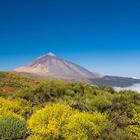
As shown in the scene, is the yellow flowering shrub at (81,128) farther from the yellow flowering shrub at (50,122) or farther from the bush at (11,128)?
the bush at (11,128)

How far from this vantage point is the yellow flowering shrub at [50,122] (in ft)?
121

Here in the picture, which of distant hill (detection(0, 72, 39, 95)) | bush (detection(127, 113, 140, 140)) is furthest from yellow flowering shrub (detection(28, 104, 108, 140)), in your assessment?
distant hill (detection(0, 72, 39, 95))

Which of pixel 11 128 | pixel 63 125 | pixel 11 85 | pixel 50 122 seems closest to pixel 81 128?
pixel 63 125

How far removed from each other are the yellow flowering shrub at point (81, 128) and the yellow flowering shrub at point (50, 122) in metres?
0.85

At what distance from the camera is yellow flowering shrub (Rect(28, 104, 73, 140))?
1449 inches

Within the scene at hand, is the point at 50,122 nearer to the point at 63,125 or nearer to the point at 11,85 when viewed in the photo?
the point at 63,125

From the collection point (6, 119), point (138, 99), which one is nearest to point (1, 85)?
point (138, 99)

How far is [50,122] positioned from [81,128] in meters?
3.16

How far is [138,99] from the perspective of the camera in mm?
59000

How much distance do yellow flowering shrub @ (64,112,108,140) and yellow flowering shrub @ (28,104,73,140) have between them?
845mm

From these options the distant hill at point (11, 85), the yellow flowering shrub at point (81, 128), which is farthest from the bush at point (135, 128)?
the distant hill at point (11, 85)

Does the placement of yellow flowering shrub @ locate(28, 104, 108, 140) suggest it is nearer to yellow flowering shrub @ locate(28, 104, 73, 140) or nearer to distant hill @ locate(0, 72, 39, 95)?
yellow flowering shrub @ locate(28, 104, 73, 140)

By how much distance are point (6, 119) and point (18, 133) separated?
1.83 meters

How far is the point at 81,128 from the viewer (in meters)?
35.9
